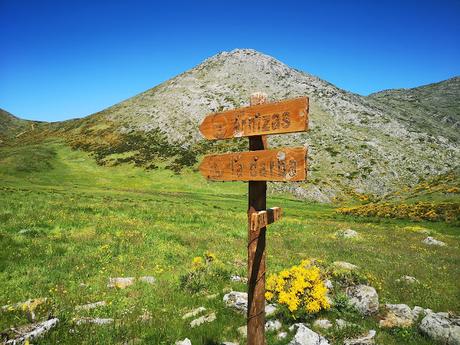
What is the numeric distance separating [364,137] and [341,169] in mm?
18570

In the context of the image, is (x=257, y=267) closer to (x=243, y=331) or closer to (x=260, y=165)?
(x=260, y=165)

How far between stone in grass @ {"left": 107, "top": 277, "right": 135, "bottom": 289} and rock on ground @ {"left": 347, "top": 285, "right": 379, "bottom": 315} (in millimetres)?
7353

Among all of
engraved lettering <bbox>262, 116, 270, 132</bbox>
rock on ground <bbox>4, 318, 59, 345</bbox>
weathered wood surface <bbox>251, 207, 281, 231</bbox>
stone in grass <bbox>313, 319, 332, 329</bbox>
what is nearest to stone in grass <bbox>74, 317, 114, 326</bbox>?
rock on ground <bbox>4, 318, 59, 345</bbox>

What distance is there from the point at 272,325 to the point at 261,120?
5.31 meters

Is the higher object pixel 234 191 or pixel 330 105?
pixel 330 105

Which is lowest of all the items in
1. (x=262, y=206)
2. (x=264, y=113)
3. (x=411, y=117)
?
(x=262, y=206)

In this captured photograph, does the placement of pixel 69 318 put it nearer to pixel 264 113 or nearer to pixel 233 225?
pixel 264 113

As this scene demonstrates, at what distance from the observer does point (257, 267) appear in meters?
7.08

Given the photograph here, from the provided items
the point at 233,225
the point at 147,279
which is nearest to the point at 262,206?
the point at 147,279

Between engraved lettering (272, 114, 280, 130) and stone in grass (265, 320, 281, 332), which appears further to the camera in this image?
stone in grass (265, 320, 281, 332)

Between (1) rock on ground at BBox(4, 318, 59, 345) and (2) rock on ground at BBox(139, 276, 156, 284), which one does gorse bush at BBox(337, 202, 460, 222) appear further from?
(1) rock on ground at BBox(4, 318, 59, 345)

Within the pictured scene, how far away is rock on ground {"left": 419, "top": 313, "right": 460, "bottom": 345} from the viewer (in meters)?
8.37

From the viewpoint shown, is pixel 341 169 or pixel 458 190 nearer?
pixel 458 190

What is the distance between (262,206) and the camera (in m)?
7.15
